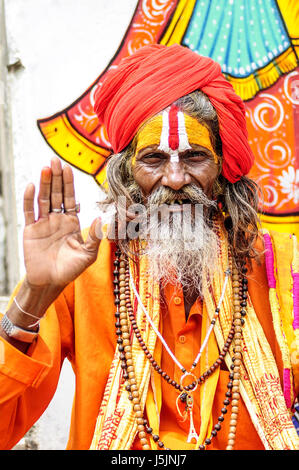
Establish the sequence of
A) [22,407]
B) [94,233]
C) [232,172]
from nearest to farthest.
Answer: [94,233] < [22,407] < [232,172]

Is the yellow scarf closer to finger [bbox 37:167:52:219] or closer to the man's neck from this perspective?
the man's neck

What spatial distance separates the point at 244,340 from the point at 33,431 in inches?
69.6

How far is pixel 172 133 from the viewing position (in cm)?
264

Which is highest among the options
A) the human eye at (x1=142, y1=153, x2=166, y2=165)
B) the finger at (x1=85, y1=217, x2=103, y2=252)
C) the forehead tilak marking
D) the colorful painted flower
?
the forehead tilak marking

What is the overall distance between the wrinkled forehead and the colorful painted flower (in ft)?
3.61

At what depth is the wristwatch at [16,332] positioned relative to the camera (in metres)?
2.21

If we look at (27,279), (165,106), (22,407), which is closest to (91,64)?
(165,106)

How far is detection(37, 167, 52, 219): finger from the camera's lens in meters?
2.19

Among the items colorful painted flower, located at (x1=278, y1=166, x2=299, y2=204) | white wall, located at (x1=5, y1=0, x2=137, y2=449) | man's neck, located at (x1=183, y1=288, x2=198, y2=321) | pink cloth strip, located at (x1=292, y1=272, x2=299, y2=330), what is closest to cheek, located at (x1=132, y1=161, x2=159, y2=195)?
man's neck, located at (x1=183, y1=288, x2=198, y2=321)

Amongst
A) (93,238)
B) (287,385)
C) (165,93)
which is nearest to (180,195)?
(165,93)

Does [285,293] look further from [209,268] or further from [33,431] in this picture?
[33,431]

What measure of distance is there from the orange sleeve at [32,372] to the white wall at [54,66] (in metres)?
1.12

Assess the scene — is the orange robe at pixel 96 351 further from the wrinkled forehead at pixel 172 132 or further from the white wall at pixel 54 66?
the white wall at pixel 54 66

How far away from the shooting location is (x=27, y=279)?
2225 mm
